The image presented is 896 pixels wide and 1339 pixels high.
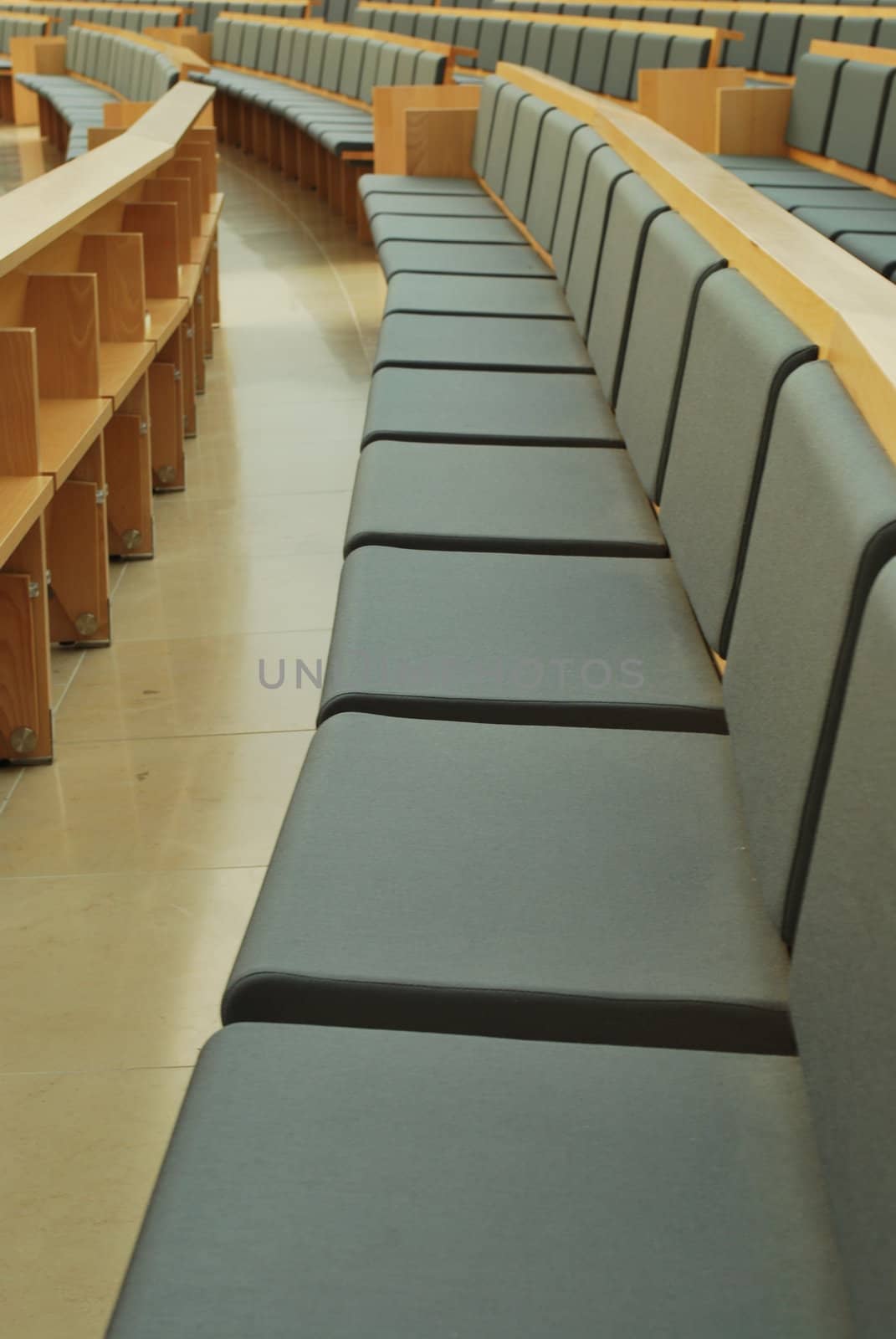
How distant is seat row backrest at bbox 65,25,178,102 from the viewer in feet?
27.3

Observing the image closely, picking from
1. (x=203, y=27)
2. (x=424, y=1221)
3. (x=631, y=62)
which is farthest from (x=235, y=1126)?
(x=203, y=27)

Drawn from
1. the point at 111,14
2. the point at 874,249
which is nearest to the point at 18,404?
the point at 874,249

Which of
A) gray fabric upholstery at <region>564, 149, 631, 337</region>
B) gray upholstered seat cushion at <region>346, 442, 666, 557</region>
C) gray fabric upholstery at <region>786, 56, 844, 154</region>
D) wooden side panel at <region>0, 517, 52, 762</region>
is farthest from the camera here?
gray fabric upholstery at <region>786, 56, 844, 154</region>

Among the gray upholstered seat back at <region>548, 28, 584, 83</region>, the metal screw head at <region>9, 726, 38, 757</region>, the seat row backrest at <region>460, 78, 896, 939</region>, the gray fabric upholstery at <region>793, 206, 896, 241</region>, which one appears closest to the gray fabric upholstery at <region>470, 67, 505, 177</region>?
the gray fabric upholstery at <region>793, 206, 896, 241</region>

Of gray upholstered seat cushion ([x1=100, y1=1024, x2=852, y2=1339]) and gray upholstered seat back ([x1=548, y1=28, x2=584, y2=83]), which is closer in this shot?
gray upholstered seat cushion ([x1=100, y1=1024, x2=852, y2=1339])

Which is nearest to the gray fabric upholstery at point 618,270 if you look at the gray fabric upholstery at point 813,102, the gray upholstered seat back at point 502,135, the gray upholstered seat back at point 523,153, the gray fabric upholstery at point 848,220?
the gray fabric upholstery at point 848,220

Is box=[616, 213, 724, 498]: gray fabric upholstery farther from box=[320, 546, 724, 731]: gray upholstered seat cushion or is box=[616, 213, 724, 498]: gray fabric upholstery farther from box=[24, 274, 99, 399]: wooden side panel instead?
box=[24, 274, 99, 399]: wooden side panel

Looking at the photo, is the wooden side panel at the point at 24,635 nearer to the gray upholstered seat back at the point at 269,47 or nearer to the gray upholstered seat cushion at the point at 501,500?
the gray upholstered seat cushion at the point at 501,500

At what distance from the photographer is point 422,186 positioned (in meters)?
5.83

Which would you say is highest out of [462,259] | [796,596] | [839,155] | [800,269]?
[800,269]

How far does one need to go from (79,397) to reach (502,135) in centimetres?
268

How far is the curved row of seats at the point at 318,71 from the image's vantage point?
24.1ft

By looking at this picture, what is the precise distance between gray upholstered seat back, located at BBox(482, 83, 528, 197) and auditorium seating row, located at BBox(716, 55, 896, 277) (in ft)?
2.61

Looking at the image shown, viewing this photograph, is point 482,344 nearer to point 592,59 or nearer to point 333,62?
point 592,59
